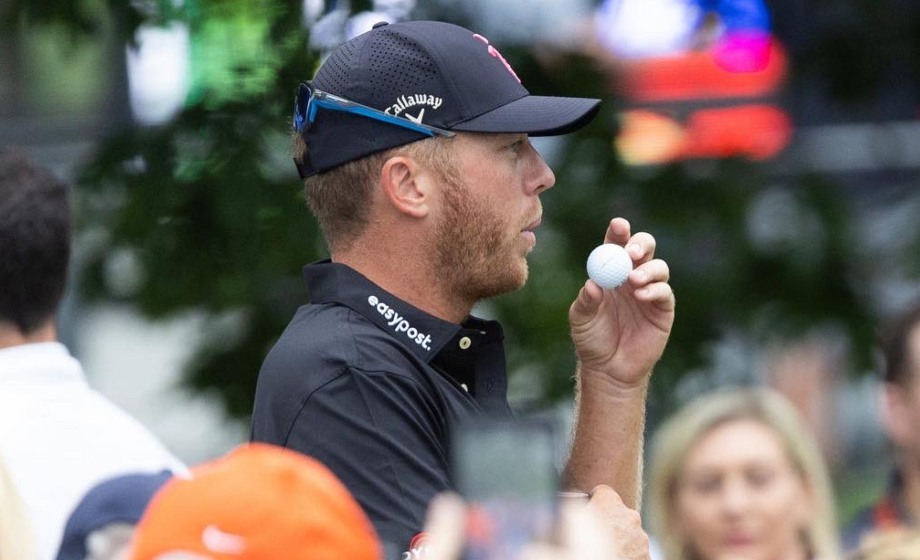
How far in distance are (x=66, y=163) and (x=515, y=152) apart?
3.32m

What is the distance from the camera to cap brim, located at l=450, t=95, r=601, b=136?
2.69 metres

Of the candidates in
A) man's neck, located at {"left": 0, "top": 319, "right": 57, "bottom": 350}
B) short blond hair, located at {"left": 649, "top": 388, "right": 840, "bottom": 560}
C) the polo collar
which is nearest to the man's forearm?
the polo collar

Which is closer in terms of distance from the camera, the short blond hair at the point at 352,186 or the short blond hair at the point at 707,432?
the short blond hair at the point at 352,186

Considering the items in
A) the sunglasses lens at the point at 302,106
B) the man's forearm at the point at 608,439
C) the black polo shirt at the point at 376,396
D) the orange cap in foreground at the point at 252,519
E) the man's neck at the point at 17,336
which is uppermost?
the orange cap in foreground at the point at 252,519

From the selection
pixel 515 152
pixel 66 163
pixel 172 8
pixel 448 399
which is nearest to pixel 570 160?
pixel 172 8

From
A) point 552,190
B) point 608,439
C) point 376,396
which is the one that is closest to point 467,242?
point 376,396

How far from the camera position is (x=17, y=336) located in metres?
3.06

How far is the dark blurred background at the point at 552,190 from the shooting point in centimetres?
511

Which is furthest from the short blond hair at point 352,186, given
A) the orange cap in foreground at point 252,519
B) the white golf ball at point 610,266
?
the orange cap in foreground at point 252,519

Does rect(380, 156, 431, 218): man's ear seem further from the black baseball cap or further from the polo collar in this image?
the polo collar

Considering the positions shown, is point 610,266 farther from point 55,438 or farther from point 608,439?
point 55,438

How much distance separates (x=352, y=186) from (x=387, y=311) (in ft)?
0.84

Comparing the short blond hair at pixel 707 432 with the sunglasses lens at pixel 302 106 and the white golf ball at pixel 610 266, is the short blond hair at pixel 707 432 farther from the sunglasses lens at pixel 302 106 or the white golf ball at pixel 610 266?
the sunglasses lens at pixel 302 106

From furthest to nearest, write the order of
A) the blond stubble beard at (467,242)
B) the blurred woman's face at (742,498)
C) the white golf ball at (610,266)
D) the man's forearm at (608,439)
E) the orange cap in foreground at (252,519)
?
the blurred woman's face at (742,498) → the man's forearm at (608,439) → the white golf ball at (610,266) → the blond stubble beard at (467,242) → the orange cap in foreground at (252,519)
